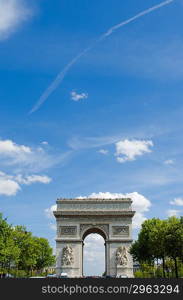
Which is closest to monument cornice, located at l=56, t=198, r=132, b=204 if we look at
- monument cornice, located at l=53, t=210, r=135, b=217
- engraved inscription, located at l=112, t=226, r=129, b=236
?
monument cornice, located at l=53, t=210, r=135, b=217

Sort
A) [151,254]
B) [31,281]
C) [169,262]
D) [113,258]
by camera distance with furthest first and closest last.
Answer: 1. [169,262]
2. [151,254]
3. [113,258]
4. [31,281]

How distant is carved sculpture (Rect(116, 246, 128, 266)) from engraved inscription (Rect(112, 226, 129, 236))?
2.09m

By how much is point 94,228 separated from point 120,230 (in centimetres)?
431

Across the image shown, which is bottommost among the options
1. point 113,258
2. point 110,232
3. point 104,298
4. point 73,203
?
point 104,298

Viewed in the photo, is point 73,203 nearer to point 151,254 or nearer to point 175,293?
point 151,254

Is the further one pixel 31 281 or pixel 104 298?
pixel 31 281

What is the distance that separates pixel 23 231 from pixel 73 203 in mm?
15634

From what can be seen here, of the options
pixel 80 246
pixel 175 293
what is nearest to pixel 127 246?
pixel 80 246

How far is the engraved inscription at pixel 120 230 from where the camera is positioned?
60.2 m

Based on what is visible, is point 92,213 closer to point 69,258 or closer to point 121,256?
point 69,258

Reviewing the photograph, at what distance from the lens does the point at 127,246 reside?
2343 inches

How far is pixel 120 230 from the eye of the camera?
198 feet

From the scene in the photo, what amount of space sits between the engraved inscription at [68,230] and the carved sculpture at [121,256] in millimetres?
7195

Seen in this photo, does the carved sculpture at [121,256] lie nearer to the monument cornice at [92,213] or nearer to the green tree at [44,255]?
the monument cornice at [92,213]
